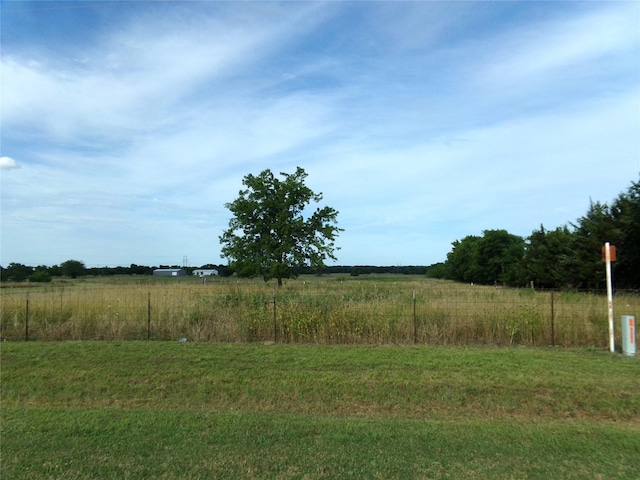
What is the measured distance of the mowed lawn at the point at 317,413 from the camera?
15.8ft

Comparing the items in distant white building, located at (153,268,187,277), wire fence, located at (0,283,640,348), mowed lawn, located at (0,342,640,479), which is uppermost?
distant white building, located at (153,268,187,277)

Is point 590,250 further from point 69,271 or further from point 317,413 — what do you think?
point 69,271

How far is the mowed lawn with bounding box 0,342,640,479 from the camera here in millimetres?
4824

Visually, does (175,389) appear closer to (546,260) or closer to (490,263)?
(546,260)

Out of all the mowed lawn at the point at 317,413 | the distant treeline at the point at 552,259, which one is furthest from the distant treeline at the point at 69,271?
the mowed lawn at the point at 317,413

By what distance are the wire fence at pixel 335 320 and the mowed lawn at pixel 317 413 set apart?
1.26m

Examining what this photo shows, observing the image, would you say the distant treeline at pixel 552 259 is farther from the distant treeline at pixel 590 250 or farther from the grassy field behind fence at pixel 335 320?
the grassy field behind fence at pixel 335 320

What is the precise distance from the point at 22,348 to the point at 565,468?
36.8ft

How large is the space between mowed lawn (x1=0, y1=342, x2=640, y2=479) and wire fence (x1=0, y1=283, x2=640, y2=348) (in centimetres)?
126

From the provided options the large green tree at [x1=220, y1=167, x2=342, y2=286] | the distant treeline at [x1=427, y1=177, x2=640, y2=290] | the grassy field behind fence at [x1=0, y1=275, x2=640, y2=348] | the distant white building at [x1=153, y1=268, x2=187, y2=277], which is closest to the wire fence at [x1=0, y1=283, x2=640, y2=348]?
the grassy field behind fence at [x1=0, y1=275, x2=640, y2=348]

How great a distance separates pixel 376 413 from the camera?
6.87 metres

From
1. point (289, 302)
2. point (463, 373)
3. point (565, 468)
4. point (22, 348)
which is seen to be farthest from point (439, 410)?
point (22, 348)

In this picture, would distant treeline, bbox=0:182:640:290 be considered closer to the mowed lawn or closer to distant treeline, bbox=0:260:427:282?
distant treeline, bbox=0:260:427:282

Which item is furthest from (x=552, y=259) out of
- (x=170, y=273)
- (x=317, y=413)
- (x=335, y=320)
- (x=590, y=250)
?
(x=170, y=273)
